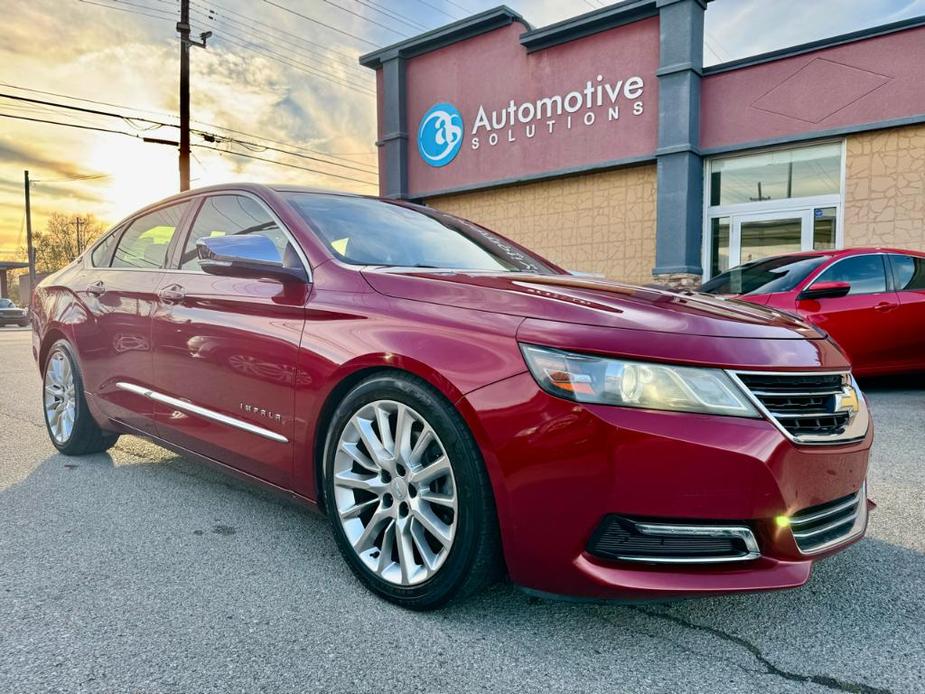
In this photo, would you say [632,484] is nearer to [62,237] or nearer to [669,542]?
[669,542]

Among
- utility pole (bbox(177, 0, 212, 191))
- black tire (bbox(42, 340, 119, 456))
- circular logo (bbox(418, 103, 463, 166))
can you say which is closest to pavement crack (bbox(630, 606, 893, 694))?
black tire (bbox(42, 340, 119, 456))

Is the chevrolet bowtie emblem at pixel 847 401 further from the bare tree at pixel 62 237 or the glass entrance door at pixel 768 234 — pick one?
the bare tree at pixel 62 237

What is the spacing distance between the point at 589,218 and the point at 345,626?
1172 cm

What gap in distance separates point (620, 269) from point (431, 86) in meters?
6.16

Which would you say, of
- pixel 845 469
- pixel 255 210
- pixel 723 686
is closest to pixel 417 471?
pixel 723 686

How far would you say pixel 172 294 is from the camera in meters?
3.12

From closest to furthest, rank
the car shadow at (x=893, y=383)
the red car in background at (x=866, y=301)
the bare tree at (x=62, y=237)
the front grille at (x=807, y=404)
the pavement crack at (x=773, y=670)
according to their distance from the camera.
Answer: the pavement crack at (x=773, y=670)
the front grille at (x=807, y=404)
the red car in background at (x=866, y=301)
the car shadow at (x=893, y=383)
the bare tree at (x=62, y=237)

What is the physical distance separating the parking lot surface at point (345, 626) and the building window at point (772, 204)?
363 inches

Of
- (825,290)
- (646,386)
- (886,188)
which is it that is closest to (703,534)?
(646,386)

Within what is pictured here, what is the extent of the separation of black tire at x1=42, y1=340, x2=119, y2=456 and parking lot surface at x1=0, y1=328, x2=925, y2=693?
0.98 metres

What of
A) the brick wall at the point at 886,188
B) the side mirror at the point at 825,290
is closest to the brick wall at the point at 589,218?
the brick wall at the point at 886,188

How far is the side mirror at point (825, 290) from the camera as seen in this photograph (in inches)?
246

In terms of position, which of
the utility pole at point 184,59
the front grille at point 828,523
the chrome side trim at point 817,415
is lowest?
the front grille at point 828,523

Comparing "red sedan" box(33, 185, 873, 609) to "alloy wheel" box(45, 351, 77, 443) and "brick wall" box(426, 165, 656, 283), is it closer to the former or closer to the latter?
"alloy wheel" box(45, 351, 77, 443)
